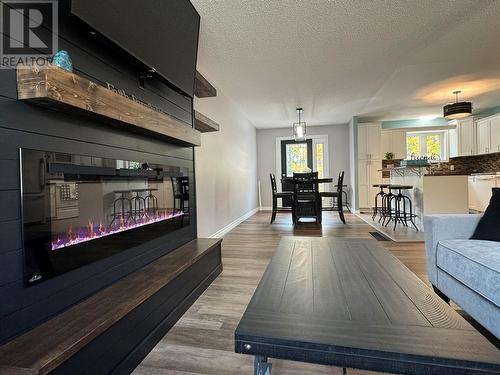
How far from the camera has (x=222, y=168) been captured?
14.6ft

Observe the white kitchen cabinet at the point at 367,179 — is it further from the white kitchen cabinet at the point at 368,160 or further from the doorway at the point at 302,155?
the doorway at the point at 302,155

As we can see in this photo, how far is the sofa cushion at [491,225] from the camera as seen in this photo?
1.73 m

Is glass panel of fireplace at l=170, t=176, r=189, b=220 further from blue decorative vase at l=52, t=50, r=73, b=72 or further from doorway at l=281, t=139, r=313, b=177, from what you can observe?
doorway at l=281, t=139, r=313, b=177

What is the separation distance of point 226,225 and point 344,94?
10.3ft

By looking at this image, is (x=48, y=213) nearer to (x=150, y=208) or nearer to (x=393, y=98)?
(x=150, y=208)

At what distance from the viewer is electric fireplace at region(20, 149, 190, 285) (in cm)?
110

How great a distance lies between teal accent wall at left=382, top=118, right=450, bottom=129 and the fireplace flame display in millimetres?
6800

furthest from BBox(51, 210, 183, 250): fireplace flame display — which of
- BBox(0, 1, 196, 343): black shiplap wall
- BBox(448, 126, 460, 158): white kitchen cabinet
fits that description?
BBox(448, 126, 460, 158): white kitchen cabinet

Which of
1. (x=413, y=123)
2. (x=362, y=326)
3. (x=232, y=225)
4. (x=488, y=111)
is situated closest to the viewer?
(x=362, y=326)

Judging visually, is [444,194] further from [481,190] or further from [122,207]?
[122,207]

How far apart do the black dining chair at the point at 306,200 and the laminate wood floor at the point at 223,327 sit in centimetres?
153

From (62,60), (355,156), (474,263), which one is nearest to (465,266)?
(474,263)

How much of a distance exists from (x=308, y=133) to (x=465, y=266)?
6.57m

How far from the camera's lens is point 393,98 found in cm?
507
